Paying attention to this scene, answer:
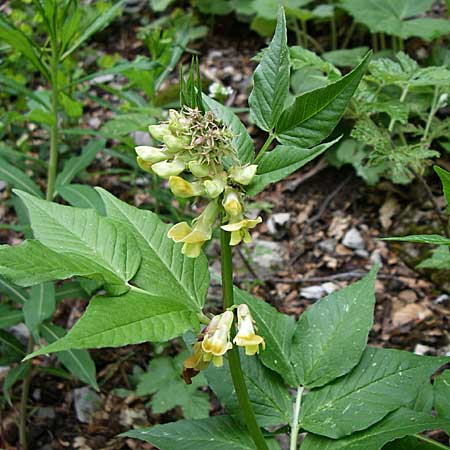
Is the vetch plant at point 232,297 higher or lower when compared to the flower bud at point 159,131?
lower

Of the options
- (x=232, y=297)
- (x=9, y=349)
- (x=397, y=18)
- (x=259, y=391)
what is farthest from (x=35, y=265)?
(x=397, y=18)

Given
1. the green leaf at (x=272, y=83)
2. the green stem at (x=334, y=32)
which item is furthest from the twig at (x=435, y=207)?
the green stem at (x=334, y=32)

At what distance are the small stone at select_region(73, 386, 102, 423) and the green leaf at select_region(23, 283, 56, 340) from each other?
0.65 m

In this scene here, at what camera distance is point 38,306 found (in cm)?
231

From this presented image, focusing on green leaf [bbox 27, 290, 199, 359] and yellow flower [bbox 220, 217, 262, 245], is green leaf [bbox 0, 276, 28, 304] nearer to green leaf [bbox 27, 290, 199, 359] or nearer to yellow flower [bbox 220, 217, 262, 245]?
green leaf [bbox 27, 290, 199, 359]

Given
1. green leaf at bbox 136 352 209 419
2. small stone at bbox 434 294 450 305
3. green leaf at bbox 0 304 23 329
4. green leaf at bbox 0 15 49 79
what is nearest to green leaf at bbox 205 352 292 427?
green leaf at bbox 136 352 209 419

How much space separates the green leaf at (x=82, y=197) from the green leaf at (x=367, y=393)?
3.91ft

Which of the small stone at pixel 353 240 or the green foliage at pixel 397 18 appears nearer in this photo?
the small stone at pixel 353 240

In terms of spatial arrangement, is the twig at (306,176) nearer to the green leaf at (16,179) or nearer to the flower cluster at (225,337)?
the green leaf at (16,179)

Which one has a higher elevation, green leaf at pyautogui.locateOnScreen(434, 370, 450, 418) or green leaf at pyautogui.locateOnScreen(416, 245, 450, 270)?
green leaf at pyautogui.locateOnScreen(434, 370, 450, 418)

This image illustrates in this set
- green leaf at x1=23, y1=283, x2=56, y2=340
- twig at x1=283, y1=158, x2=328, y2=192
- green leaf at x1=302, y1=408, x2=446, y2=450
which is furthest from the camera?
twig at x1=283, y1=158, x2=328, y2=192

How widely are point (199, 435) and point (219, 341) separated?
1.50 ft

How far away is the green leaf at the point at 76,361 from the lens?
2.31 meters

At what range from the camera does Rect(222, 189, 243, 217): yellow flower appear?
3.84 ft
